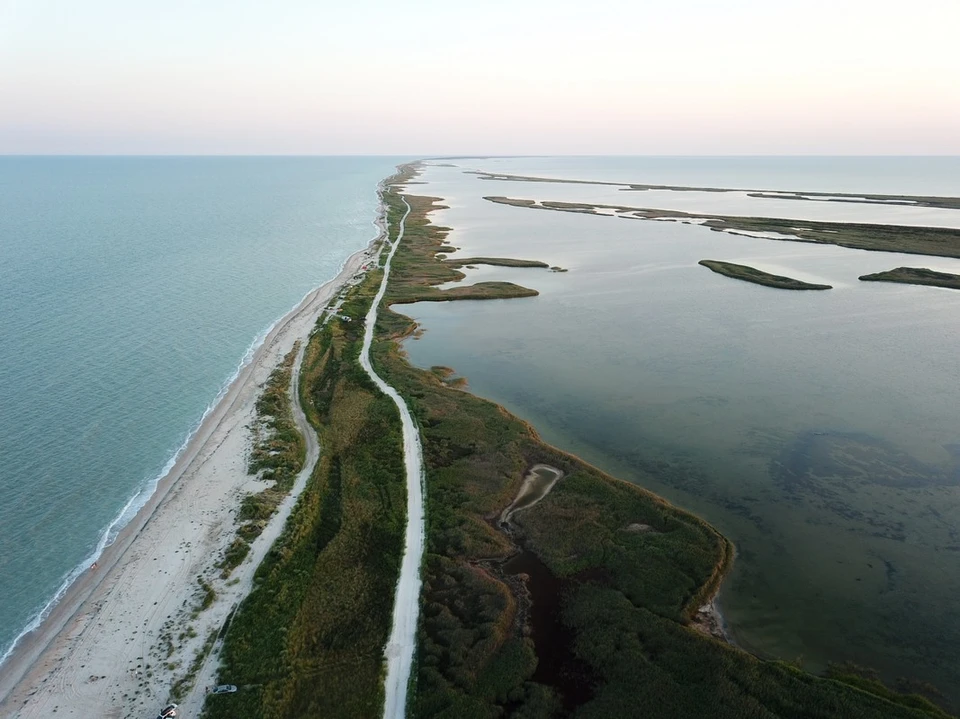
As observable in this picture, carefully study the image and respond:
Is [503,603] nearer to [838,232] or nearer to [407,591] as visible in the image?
[407,591]

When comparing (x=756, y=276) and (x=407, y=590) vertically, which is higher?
(x=756, y=276)

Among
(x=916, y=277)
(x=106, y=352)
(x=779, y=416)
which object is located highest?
(x=916, y=277)

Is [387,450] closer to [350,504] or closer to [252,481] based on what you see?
[350,504]

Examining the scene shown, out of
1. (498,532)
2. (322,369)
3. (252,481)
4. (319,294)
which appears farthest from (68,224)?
(498,532)

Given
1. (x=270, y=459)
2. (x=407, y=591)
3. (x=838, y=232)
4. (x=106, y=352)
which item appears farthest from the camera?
(x=838, y=232)

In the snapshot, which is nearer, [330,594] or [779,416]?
[330,594]

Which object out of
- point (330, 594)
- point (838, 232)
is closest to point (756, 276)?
point (838, 232)

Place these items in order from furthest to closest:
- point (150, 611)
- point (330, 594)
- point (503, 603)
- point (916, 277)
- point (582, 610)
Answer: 1. point (916, 277)
2. point (330, 594)
3. point (150, 611)
4. point (503, 603)
5. point (582, 610)

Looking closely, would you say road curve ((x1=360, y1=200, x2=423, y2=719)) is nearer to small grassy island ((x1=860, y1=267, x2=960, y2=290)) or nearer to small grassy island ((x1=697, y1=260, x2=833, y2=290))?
small grassy island ((x1=697, y1=260, x2=833, y2=290))
